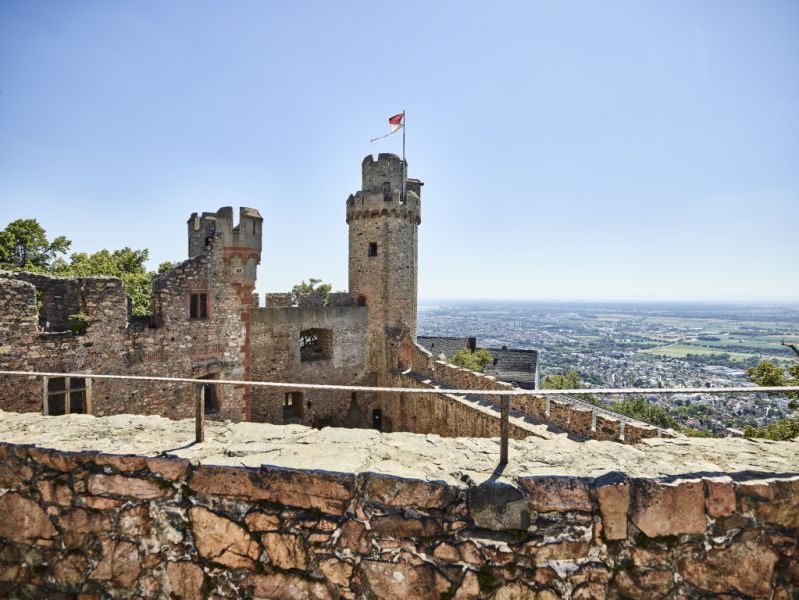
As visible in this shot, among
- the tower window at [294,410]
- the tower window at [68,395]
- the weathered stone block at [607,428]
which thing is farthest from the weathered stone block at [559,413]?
the tower window at [294,410]

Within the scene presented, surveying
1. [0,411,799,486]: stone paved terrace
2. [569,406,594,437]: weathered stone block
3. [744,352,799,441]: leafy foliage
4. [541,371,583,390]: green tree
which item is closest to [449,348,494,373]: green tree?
[541,371,583,390]: green tree

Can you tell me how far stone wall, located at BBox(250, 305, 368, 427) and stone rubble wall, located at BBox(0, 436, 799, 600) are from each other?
1380cm

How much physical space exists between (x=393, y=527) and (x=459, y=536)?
0.45 metres

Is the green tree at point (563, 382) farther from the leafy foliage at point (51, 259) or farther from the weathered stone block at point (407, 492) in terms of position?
the weathered stone block at point (407, 492)

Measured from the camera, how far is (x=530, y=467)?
314 centimetres

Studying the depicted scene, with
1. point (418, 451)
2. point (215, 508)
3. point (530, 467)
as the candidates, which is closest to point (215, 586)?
point (215, 508)

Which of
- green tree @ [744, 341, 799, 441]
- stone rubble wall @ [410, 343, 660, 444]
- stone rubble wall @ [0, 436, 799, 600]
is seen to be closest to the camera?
stone rubble wall @ [0, 436, 799, 600]

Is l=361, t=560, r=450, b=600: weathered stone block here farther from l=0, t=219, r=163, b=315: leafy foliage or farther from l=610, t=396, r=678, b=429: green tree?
l=610, t=396, r=678, b=429: green tree

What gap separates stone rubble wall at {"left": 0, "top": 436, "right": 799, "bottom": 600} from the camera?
2857mm

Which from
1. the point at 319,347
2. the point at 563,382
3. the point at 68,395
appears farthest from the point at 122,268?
the point at 563,382

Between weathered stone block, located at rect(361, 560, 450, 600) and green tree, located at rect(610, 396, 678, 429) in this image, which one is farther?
green tree, located at rect(610, 396, 678, 429)

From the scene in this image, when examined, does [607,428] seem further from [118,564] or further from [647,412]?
[647,412]

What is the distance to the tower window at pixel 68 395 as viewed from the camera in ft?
29.0

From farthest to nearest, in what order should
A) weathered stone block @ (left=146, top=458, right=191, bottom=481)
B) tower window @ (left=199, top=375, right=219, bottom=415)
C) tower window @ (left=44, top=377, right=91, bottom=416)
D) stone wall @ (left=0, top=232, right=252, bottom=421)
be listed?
tower window @ (left=199, top=375, right=219, bottom=415) < tower window @ (left=44, top=377, right=91, bottom=416) < stone wall @ (left=0, top=232, right=252, bottom=421) < weathered stone block @ (left=146, top=458, right=191, bottom=481)
